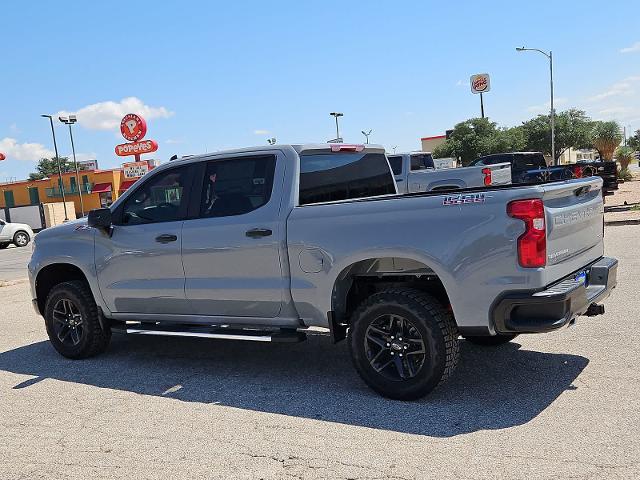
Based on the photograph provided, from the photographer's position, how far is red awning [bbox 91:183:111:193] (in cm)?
6144

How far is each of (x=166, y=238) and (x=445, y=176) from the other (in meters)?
11.5

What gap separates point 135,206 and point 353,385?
273 cm

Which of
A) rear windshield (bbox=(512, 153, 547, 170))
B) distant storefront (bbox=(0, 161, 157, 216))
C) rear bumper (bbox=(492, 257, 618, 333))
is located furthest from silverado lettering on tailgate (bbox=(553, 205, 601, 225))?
distant storefront (bbox=(0, 161, 157, 216))

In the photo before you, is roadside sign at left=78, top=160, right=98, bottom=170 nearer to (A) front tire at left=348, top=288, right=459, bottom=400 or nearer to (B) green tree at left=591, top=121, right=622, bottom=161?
(B) green tree at left=591, top=121, right=622, bottom=161

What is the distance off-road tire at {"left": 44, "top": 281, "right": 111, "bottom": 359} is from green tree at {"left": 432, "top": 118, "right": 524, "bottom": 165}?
54.9m

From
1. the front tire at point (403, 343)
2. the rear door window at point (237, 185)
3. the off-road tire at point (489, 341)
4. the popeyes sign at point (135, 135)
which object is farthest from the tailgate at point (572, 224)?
the popeyes sign at point (135, 135)

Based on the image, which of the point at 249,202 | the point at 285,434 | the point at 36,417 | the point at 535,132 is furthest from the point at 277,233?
the point at 535,132

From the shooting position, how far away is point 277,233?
5172 mm

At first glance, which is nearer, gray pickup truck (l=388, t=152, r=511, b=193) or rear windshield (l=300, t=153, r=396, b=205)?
rear windshield (l=300, t=153, r=396, b=205)

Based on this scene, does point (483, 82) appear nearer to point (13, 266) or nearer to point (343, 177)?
point (13, 266)

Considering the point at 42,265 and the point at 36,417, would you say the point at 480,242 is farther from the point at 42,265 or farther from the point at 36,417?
the point at 42,265

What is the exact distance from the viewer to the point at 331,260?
4906 millimetres

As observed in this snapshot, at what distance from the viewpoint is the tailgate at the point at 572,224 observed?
4309 millimetres

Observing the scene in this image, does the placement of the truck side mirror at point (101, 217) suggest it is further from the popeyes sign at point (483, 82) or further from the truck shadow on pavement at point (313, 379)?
the popeyes sign at point (483, 82)
